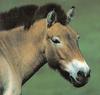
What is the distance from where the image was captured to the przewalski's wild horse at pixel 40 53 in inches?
439

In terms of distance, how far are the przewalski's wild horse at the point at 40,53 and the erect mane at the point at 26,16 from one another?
0.26 feet

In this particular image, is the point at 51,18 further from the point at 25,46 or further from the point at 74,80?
the point at 74,80

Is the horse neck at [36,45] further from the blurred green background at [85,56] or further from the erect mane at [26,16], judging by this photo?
the blurred green background at [85,56]

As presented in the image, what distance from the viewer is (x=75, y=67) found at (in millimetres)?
11125

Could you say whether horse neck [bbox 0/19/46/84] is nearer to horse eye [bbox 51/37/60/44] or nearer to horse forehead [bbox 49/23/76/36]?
Answer: horse forehead [bbox 49/23/76/36]

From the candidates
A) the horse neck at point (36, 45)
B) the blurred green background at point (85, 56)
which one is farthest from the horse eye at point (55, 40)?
the blurred green background at point (85, 56)

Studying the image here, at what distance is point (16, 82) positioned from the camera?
1127 centimetres

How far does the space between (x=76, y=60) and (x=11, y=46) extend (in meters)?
1.12

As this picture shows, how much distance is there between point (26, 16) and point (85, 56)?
33.7 ft

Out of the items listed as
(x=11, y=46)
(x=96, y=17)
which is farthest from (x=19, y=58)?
(x=96, y=17)

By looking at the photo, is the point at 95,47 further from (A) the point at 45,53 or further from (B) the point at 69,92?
(A) the point at 45,53

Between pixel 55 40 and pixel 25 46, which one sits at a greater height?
A: pixel 55 40

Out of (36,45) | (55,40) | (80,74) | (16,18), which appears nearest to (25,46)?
(36,45)

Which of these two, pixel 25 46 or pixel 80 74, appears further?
pixel 25 46
